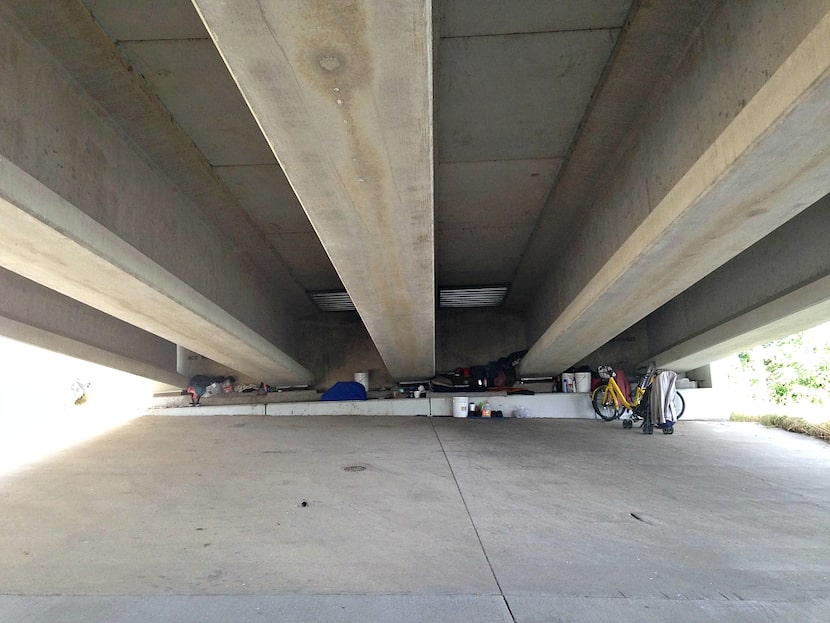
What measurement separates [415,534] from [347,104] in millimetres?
2703

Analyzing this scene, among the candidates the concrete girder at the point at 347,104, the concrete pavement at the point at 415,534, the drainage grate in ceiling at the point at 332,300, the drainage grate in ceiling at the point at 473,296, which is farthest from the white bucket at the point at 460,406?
the concrete girder at the point at 347,104

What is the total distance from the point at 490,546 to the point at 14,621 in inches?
95.2

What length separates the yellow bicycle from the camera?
9156mm

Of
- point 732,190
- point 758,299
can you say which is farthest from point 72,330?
point 758,299

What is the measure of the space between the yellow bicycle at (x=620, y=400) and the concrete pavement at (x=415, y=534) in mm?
2235

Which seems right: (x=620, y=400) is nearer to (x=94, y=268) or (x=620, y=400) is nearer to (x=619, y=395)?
(x=619, y=395)

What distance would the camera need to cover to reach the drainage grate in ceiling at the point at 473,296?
10.5 meters

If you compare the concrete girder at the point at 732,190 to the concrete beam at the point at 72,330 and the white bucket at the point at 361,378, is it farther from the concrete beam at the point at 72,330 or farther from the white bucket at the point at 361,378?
the concrete beam at the point at 72,330

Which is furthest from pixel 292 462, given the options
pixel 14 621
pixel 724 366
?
pixel 724 366

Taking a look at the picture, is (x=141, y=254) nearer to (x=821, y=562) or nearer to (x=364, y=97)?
(x=364, y=97)

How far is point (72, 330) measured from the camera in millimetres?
7543

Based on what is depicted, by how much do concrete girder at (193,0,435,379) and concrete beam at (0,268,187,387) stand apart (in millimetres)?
4171

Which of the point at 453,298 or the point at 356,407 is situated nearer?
the point at 356,407

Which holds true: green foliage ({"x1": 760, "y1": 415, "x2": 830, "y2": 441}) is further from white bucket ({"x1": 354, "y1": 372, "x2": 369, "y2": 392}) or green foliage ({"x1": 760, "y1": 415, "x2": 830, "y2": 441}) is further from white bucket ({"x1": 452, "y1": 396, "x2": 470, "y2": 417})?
white bucket ({"x1": 354, "y1": 372, "x2": 369, "y2": 392})
